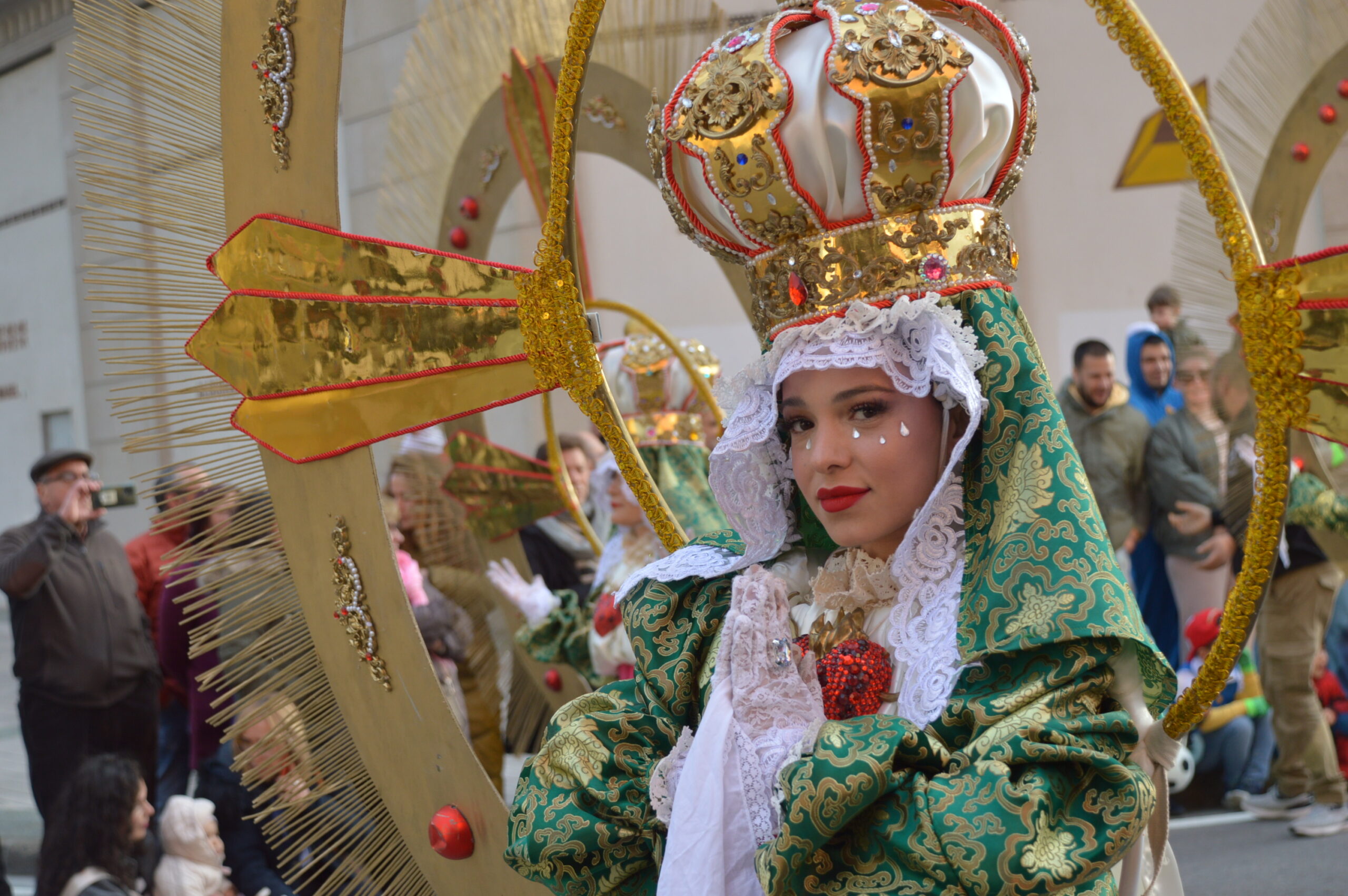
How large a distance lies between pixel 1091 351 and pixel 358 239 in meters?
3.56

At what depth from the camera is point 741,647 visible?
1497 millimetres

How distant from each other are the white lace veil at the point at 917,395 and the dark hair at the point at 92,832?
2.15 meters

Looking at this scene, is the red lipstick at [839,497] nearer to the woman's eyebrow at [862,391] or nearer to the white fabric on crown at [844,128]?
the woman's eyebrow at [862,391]

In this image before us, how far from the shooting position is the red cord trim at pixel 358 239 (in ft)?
6.35

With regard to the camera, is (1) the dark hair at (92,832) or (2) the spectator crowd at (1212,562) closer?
(1) the dark hair at (92,832)

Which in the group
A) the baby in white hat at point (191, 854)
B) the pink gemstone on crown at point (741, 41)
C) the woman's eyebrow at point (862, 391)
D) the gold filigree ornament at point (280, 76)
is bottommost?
the baby in white hat at point (191, 854)

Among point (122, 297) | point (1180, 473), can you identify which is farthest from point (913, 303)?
point (1180, 473)

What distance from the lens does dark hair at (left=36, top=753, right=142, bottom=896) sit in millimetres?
2951

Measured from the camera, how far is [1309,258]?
4.47 feet

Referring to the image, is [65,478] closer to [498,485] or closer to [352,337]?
[498,485]

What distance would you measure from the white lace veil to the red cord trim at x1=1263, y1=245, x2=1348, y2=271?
0.35 meters

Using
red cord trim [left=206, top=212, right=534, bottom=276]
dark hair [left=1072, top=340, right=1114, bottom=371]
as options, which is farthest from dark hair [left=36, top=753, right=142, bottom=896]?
dark hair [left=1072, top=340, right=1114, bottom=371]

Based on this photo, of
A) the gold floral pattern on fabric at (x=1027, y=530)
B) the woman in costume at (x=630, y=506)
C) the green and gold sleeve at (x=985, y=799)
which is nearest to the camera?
the green and gold sleeve at (x=985, y=799)

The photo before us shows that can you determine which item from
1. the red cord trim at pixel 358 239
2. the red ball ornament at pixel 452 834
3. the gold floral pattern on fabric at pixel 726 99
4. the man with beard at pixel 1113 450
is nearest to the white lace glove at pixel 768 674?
the gold floral pattern on fabric at pixel 726 99
